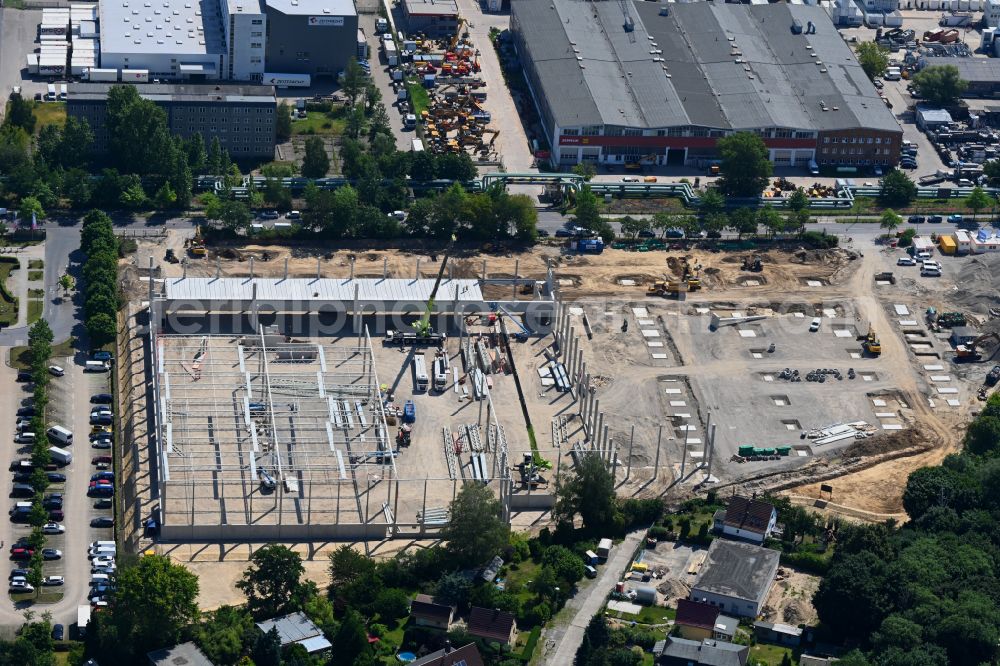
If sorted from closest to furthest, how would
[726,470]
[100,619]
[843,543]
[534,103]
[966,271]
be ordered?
[100,619] → [843,543] → [726,470] → [966,271] → [534,103]

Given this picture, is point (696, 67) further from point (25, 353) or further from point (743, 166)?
point (25, 353)

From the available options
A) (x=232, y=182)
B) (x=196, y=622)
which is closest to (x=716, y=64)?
(x=232, y=182)

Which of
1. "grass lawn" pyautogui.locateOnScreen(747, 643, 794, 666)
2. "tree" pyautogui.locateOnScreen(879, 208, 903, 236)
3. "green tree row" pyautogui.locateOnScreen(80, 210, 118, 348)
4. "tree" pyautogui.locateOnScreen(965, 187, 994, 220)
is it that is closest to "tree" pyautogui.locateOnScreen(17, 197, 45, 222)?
"green tree row" pyautogui.locateOnScreen(80, 210, 118, 348)

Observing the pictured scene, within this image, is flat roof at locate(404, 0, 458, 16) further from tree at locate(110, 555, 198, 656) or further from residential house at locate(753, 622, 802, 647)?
tree at locate(110, 555, 198, 656)

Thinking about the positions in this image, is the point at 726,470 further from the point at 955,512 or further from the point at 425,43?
the point at 425,43

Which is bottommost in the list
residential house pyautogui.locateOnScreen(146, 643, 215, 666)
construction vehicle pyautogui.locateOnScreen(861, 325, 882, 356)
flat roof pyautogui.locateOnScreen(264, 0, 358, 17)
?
residential house pyautogui.locateOnScreen(146, 643, 215, 666)

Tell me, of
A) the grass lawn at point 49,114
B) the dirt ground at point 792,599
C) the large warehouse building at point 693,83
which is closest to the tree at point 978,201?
the large warehouse building at point 693,83
